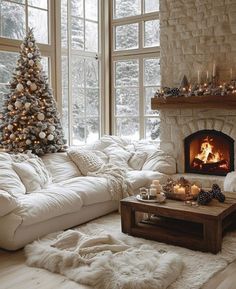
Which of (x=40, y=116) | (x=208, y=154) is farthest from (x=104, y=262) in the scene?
(x=208, y=154)

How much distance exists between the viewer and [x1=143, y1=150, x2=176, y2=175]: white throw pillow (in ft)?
18.8

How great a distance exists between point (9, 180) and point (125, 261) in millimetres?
1634

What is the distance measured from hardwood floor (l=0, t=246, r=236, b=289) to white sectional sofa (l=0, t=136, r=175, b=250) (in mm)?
395

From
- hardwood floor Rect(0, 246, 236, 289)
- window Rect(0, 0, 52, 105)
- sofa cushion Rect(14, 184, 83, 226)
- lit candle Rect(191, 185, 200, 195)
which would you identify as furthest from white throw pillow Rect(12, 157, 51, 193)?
lit candle Rect(191, 185, 200, 195)

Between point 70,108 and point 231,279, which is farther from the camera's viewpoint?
point 70,108

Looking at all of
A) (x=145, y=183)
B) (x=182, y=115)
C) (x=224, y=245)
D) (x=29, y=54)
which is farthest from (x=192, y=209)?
(x=29, y=54)

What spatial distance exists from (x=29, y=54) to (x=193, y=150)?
2761 millimetres

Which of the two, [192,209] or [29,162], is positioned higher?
[29,162]

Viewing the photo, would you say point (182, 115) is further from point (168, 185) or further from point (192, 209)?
point (192, 209)

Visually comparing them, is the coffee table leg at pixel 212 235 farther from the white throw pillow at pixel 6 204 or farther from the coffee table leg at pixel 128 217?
the white throw pillow at pixel 6 204

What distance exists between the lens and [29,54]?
17.5 feet

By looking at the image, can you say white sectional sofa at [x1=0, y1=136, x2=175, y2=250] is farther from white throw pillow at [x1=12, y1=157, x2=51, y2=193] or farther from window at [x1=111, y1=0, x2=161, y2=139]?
window at [x1=111, y1=0, x2=161, y2=139]

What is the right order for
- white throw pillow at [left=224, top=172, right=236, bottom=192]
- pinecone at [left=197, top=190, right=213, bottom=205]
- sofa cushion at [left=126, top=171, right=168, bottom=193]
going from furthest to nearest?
sofa cushion at [left=126, top=171, right=168, bottom=193] → white throw pillow at [left=224, top=172, right=236, bottom=192] → pinecone at [left=197, top=190, right=213, bottom=205]

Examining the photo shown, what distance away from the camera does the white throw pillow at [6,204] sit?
11.8 feet
